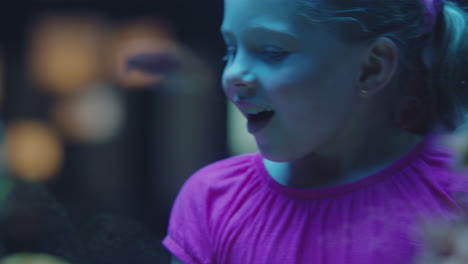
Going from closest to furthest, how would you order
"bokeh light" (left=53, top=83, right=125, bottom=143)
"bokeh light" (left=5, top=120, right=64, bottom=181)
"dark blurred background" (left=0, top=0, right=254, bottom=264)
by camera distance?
1. "dark blurred background" (left=0, top=0, right=254, bottom=264)
2. "bokeh light" (left=53, top=83, right=125, bottom=143)
3. "bokeh light" (left=5, top=120, right=64, bottom=181)

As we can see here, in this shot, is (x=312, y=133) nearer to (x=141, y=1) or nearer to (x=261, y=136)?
(x=261, y=136)

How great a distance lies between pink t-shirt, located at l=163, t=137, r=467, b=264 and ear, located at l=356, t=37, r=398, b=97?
10 cm

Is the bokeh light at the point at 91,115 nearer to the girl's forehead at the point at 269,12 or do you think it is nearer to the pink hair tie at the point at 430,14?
the girl's forehead at the point at 269,12

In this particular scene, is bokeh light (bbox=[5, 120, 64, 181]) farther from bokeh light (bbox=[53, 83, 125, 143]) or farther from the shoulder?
the shoulder

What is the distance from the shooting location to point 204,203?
2.34ft

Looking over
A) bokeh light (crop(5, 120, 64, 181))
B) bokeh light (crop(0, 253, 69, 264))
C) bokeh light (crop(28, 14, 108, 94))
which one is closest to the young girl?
bokeh light (crop(0, 253, 69, 264))

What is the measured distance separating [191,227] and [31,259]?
454 millimetres

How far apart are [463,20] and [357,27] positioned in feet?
0.50

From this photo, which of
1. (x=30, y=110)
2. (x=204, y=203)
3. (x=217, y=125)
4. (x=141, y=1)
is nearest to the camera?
(x=204, y=203)

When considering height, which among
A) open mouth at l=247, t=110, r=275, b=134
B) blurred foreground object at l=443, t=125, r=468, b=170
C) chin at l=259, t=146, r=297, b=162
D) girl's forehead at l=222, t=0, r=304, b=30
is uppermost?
girl's forehead at l=222, t=0, r=304, b=30

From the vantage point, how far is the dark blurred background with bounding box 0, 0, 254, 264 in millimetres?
857

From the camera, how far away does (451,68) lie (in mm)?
632

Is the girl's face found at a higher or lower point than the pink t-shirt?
higher

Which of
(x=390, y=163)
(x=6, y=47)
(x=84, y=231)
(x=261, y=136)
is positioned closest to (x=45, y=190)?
(x=84, y=231)
